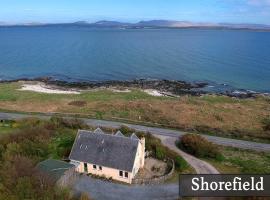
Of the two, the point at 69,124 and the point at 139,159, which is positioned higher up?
the point at 69,124

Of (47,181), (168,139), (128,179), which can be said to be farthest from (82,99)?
(47,181)

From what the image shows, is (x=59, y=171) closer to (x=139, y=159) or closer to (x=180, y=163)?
(x=139, y=159)

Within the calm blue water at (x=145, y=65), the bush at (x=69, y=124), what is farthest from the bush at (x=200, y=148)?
the calm blue water at (x=145, y=65)

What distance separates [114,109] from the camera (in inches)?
2562

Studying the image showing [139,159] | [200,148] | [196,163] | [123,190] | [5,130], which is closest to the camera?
[123,190]

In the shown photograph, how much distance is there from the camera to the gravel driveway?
33938 mm

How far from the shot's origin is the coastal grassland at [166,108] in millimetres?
56900

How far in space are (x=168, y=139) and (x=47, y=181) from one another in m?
23.6

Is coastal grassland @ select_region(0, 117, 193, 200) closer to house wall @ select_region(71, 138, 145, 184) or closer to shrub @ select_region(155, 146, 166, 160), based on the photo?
shrub @ select_region(155, 146, 166, 160)

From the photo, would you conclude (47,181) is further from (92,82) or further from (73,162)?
(92,82)

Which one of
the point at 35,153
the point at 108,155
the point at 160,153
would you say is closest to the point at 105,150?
the point at 108,155

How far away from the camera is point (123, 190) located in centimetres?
3538

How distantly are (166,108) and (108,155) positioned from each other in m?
29.4

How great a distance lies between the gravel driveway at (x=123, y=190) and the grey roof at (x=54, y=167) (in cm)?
205
